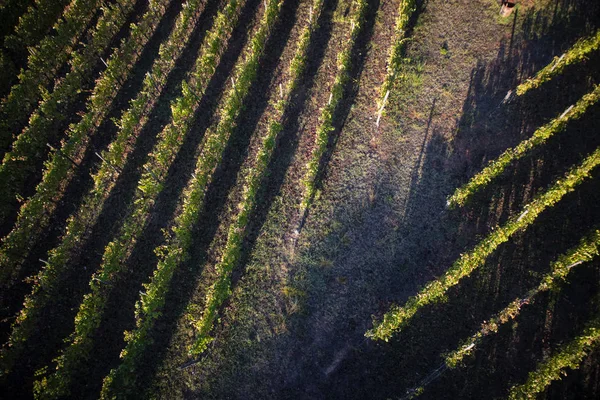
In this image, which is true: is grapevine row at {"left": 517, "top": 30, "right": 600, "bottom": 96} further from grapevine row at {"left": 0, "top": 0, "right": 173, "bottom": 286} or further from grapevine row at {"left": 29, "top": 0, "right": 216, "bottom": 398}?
grapevine row at {"left": 29, "top": 0, "right": 216, "bottom": 398}

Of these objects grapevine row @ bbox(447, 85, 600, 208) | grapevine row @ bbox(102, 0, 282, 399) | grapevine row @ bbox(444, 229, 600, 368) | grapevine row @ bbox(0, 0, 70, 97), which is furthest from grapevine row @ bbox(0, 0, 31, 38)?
grapevine row @ bbox(444, 229, 600, 368)

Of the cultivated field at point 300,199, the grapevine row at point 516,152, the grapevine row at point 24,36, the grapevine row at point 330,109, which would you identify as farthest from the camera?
the grapevine row at point 24,36

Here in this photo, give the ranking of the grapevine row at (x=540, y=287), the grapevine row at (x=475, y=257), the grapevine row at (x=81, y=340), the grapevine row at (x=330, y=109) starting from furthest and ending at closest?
the grapevine row at (x=330, y=109), the grapevine row at (x=475, y=257), the grapevine row at (x=540, y=287), the grapevine row at (x=81, y=340)

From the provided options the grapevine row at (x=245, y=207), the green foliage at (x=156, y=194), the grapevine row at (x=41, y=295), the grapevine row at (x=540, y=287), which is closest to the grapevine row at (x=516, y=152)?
the grapevine row at (x=540, y=287)

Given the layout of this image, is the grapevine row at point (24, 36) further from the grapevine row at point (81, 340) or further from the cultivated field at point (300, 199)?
the grapevine row at point (81, 340)

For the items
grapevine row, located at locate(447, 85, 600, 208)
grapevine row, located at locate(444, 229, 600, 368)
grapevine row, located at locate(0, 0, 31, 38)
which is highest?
grapevine row, located at locate(0, 0, 31, 38)

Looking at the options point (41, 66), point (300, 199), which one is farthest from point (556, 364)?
point (41, 66)
